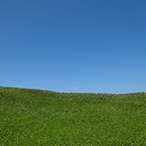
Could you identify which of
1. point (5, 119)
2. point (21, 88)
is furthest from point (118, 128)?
point (21, 88)

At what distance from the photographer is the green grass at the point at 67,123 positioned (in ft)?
51.2

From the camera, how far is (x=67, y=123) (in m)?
20.6

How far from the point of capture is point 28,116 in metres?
23.3

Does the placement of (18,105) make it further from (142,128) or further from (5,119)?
(142,128)

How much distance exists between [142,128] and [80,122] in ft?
22.9

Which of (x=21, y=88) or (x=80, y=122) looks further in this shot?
(x=21, y=88)

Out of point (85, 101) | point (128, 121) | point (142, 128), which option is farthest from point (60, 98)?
point (142, 128)

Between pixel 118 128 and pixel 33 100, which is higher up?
pixel 33 100

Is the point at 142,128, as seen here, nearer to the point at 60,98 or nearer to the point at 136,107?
the point at 136,107

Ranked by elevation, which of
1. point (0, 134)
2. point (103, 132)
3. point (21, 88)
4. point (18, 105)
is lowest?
point (0, 134)

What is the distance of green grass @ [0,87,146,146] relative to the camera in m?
15.6

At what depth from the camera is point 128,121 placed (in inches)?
786

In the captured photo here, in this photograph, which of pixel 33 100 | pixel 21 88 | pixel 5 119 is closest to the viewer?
pixel 5 119

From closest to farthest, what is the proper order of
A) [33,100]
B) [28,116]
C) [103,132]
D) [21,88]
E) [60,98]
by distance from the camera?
[103,132] < [28,116] < [33,100] < [60,98] < [21,88]
